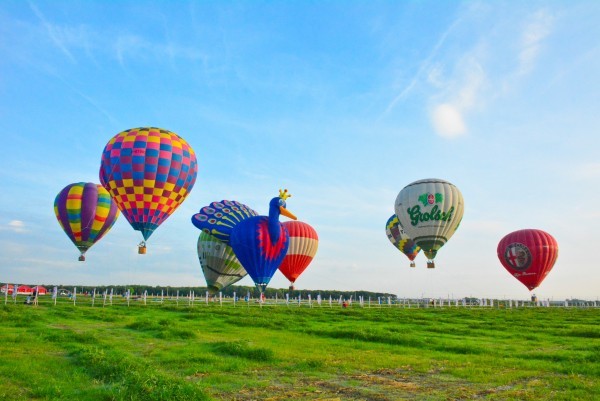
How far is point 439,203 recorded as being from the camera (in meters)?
53.7

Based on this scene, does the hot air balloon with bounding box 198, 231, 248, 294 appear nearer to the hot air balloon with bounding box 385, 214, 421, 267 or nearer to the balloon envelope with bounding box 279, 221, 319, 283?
the balloon envelope with bounding box 279, 221, 319, 283

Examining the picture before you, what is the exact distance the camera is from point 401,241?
76250 millimetres

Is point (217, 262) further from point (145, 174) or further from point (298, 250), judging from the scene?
point (145, 174)

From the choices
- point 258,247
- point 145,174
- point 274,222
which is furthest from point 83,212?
point 274,222

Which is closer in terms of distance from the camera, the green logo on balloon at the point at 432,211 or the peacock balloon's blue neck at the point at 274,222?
the peacock balloon's blue neck at the point at 274,222

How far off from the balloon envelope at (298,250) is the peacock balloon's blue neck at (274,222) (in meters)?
19.0

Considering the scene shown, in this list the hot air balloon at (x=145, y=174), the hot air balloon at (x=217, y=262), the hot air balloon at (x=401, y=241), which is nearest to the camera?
the hot air balloon at (x=145, y=174)

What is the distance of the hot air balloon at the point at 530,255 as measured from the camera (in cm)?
7019

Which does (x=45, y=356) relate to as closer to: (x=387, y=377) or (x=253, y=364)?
(x=253, y=364)

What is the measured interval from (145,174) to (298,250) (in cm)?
2909

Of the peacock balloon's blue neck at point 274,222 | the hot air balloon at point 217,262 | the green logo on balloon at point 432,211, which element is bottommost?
the hot air balloon at point 217,262

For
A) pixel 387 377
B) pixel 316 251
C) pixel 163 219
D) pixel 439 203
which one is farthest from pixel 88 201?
pixel 387 377

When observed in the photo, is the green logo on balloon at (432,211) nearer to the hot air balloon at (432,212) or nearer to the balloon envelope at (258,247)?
the hot air balloon at (432,212)

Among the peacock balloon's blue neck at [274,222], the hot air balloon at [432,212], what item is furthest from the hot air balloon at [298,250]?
the peacock balloon's blue neck at [274,222]
